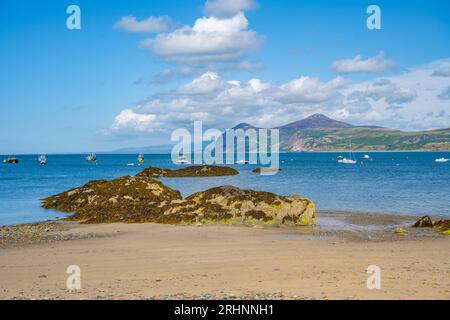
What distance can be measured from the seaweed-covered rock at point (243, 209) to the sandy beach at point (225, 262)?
227 cm

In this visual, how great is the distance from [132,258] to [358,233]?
1486cm

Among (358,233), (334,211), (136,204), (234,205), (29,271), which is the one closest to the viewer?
(29,271)

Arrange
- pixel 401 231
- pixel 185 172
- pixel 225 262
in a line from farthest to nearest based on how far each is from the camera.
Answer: pixel 185 172 → pixel 401 231 → pixel 225 262

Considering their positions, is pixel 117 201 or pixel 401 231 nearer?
pixel 401 231

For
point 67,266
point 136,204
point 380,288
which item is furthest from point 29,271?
point 136,204

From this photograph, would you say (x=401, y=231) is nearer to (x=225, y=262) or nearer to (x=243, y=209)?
(x=243, y=209)

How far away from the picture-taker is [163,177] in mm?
101938

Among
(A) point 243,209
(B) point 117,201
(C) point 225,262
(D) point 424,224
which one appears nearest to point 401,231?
(D) point 424,224

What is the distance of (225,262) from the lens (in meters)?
20.3

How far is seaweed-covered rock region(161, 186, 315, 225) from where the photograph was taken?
34844 millimetres

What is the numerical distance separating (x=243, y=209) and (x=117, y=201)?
40.6 ft

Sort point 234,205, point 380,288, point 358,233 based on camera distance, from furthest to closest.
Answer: point 234,205
point 358,233
point 380,288
